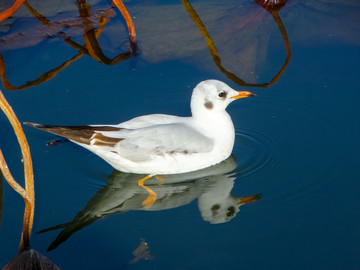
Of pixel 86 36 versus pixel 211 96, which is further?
pixel 86 36

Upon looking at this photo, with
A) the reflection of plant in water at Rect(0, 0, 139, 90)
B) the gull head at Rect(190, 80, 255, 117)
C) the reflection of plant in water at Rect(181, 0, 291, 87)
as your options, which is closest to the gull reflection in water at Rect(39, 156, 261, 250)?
the gull head at Rect(190, 80, 255, 117)

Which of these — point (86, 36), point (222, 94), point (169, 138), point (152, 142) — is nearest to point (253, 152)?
point (222, 94)

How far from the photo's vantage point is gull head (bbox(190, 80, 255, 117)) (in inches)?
202

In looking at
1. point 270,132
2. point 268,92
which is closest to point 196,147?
point 270,132

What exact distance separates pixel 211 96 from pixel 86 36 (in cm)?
235

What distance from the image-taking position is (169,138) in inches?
194

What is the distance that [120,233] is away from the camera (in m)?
4.39

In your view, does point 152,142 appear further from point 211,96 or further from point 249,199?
point 249,199

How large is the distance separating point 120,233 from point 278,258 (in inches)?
45.8

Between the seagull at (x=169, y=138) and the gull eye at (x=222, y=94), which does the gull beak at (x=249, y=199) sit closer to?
the seagull at (x=169, y=138)

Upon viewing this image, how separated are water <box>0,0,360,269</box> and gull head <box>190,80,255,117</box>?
415mm

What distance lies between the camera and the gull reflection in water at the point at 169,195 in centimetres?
459

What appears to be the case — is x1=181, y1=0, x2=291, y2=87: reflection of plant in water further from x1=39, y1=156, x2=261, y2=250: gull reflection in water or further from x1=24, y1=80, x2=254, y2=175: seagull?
x1=39, y1=156, x2=261, y2=250: gull reflection in water

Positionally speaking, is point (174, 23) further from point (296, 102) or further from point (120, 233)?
point (120, 233)
